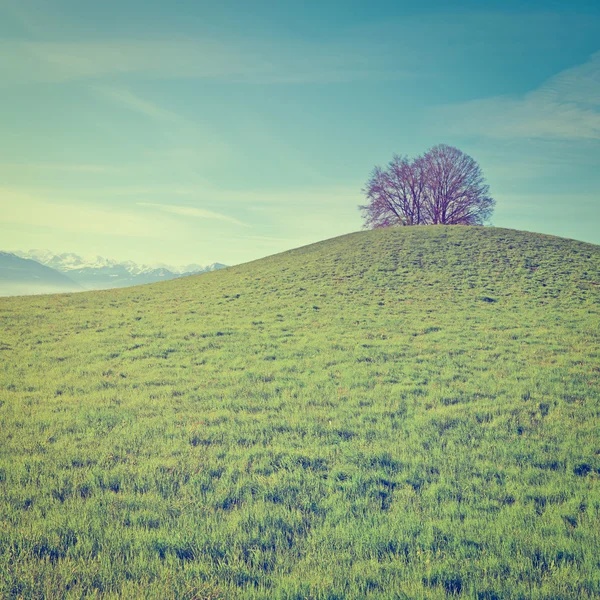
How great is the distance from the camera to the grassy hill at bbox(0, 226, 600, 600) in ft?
15.2

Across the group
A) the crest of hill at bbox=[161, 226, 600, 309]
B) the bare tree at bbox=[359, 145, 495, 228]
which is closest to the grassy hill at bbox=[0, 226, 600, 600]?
the crest of hill at bbox=[161, 226, 600, 309]

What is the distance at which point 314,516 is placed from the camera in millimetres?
5711

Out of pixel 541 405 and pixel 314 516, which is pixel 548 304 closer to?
pixel 541 405

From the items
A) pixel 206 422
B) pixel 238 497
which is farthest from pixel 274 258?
pixel 238 497

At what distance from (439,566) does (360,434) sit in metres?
3.79

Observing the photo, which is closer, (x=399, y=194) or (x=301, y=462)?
(x=301, y=462)

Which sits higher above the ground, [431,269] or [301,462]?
[431,269]

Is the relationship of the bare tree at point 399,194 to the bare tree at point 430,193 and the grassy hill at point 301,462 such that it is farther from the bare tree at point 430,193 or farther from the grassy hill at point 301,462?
the grassy hill at point 301,462

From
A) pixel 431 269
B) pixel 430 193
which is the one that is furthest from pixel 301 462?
pixel 430 193

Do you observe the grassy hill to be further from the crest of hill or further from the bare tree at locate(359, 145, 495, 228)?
the bare tree at locate(359, 145, 495, 228)

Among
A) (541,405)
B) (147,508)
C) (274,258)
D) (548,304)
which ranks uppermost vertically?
(274,258)

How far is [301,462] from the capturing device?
7.31 meters

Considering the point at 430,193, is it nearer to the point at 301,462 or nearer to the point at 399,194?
the point at 399,194

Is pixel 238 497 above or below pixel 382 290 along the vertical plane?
below
